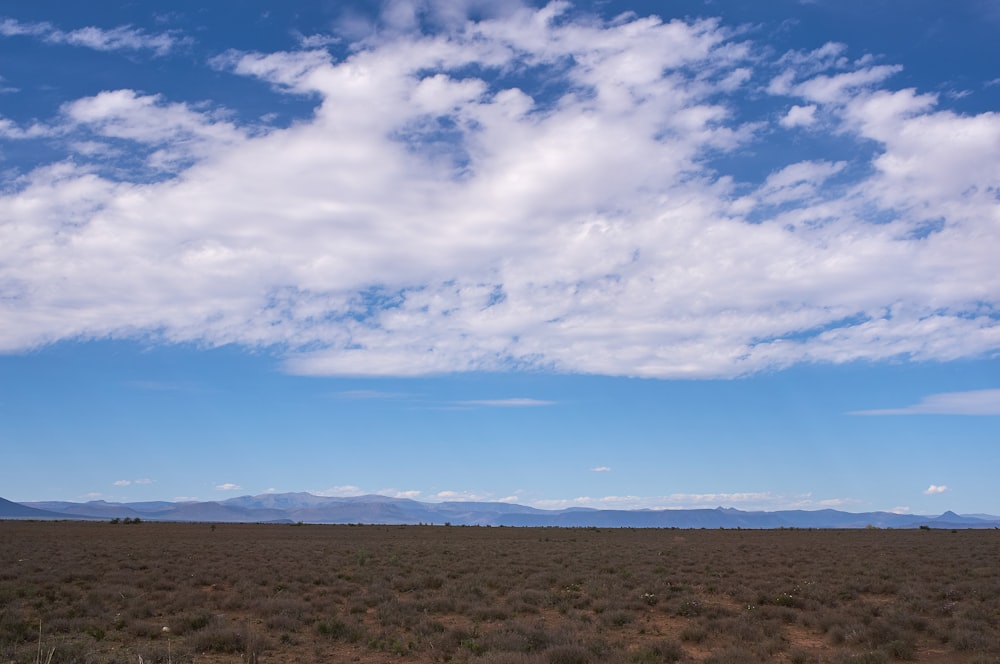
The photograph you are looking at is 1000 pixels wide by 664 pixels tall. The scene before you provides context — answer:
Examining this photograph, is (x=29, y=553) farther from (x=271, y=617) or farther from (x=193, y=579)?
(x=271, y=617)

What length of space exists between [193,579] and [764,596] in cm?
1937

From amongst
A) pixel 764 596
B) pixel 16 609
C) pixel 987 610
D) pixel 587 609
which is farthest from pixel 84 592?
pixel 987 610

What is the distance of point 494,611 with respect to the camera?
19172 millimetres

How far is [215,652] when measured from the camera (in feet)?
50.0

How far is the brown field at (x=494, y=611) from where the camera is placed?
1493 cm

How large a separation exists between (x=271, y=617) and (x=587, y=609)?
27.7ft

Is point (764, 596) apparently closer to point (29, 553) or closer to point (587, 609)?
point (587, 609)

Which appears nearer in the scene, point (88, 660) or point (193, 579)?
point (88, 660)

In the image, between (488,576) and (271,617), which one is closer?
(271,617)

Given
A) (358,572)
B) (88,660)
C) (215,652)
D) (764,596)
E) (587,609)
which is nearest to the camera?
(88,660)

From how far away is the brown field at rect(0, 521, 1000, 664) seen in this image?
14.9 metres

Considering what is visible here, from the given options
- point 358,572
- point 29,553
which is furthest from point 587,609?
point 29,553

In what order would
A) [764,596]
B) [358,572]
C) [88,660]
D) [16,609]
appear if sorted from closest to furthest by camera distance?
[88,660]
[16,609]
[764,596]
[358,572]

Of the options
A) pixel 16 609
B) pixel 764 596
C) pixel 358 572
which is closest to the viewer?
pixel 16 609
